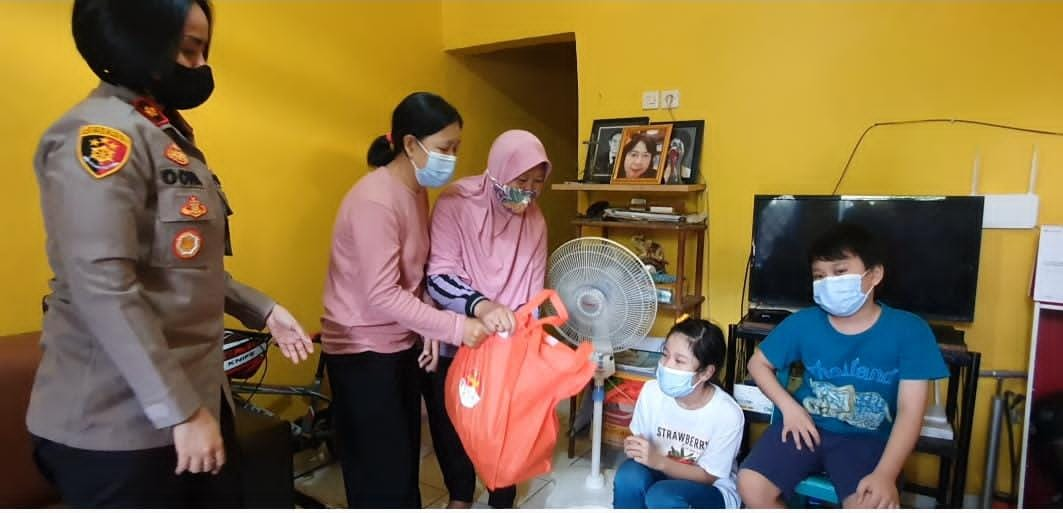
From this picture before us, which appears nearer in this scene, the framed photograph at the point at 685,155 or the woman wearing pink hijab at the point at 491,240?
the woman wearing pink hijab at the point at 491,240

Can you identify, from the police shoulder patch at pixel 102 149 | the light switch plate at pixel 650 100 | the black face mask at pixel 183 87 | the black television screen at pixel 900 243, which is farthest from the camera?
the light switch plate at pixel 650 100

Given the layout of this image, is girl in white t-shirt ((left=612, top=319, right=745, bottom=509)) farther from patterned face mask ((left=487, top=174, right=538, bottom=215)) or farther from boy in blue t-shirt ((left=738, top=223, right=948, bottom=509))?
patterned face mask ((left=487, top=174, right=538, bottom=215))

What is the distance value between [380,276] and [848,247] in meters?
1.19

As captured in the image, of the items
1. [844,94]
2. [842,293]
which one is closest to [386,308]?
[842,293]

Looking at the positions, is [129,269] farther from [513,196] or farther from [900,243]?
[900,243]

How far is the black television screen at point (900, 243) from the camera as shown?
6.41 feet

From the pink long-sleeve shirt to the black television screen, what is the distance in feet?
4.34

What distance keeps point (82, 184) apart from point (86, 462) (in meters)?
0.39

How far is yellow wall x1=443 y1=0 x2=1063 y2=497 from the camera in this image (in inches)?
78.5

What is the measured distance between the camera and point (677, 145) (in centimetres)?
247

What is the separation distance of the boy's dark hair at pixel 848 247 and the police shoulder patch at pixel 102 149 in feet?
5.01

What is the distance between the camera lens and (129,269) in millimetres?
786

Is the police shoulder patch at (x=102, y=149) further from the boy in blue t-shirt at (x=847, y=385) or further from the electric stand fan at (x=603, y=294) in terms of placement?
the boy in blue t-shirt at (x=847, y=385)

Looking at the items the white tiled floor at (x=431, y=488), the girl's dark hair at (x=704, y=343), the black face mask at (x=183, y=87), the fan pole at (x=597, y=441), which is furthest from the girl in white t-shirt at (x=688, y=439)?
the black face mask at (x=183, y=87)
